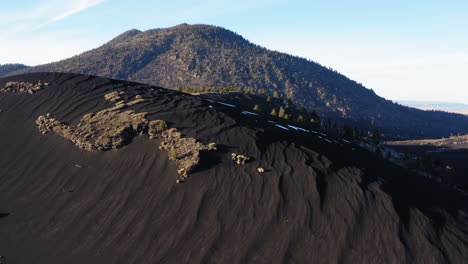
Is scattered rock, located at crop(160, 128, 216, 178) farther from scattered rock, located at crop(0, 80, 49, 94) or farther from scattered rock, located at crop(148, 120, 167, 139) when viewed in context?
scattered rock, located at crop(0, 80, 49, 94)

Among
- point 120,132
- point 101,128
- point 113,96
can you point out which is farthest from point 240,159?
point 113,96

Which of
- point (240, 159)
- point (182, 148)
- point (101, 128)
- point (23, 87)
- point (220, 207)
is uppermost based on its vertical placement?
point (23, 87)

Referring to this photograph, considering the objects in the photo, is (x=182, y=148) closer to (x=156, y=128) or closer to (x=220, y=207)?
(x=156, y=128)

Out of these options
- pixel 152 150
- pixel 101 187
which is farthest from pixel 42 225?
pixel 152 150

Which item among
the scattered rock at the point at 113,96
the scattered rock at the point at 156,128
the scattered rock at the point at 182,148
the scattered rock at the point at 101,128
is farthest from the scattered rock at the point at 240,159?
the scattered rock at the point at 113,96

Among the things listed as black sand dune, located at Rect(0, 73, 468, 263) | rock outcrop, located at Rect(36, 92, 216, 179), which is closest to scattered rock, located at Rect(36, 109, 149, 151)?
rock outcrop, located at Rect(36, 92, 216, 179)

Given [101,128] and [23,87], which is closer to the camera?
[101,128]
